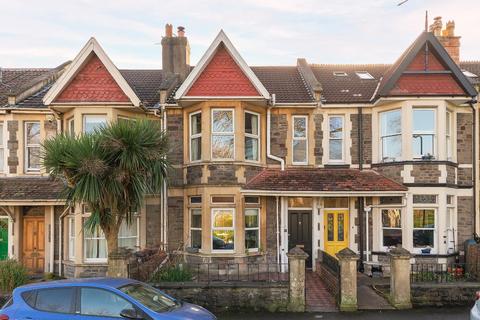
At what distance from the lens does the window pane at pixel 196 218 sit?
16.1 metres

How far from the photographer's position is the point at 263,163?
1650cm

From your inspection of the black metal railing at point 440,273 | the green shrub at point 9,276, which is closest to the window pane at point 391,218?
the black metal railing at point 440,273

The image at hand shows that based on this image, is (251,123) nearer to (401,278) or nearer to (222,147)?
(222,147)

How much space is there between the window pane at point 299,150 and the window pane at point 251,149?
162cm

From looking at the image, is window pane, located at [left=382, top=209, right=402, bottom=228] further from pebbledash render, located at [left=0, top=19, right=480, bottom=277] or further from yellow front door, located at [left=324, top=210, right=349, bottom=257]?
yellow front door, located at [left=324, top=210, right=349, bottom=257]

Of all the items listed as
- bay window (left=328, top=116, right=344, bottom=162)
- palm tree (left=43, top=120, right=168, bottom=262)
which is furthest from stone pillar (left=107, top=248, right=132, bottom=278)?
bay window (left=328, top=116, right=344, bottom=162)

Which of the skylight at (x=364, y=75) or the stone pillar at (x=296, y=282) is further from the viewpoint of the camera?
the skylight at (x=364, y=75)

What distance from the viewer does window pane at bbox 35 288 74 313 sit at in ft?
25.8

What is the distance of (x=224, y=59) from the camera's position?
15828 millimetres

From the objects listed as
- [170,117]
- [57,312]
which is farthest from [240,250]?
[57,312]

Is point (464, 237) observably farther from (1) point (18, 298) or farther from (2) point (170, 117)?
(1) point (18, 298)

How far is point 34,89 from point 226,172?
9.06 m

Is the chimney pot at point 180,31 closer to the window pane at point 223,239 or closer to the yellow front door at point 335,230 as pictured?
the window pane at point 223,239

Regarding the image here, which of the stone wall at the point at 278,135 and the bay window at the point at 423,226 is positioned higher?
the stone wall at the point at 278,135
